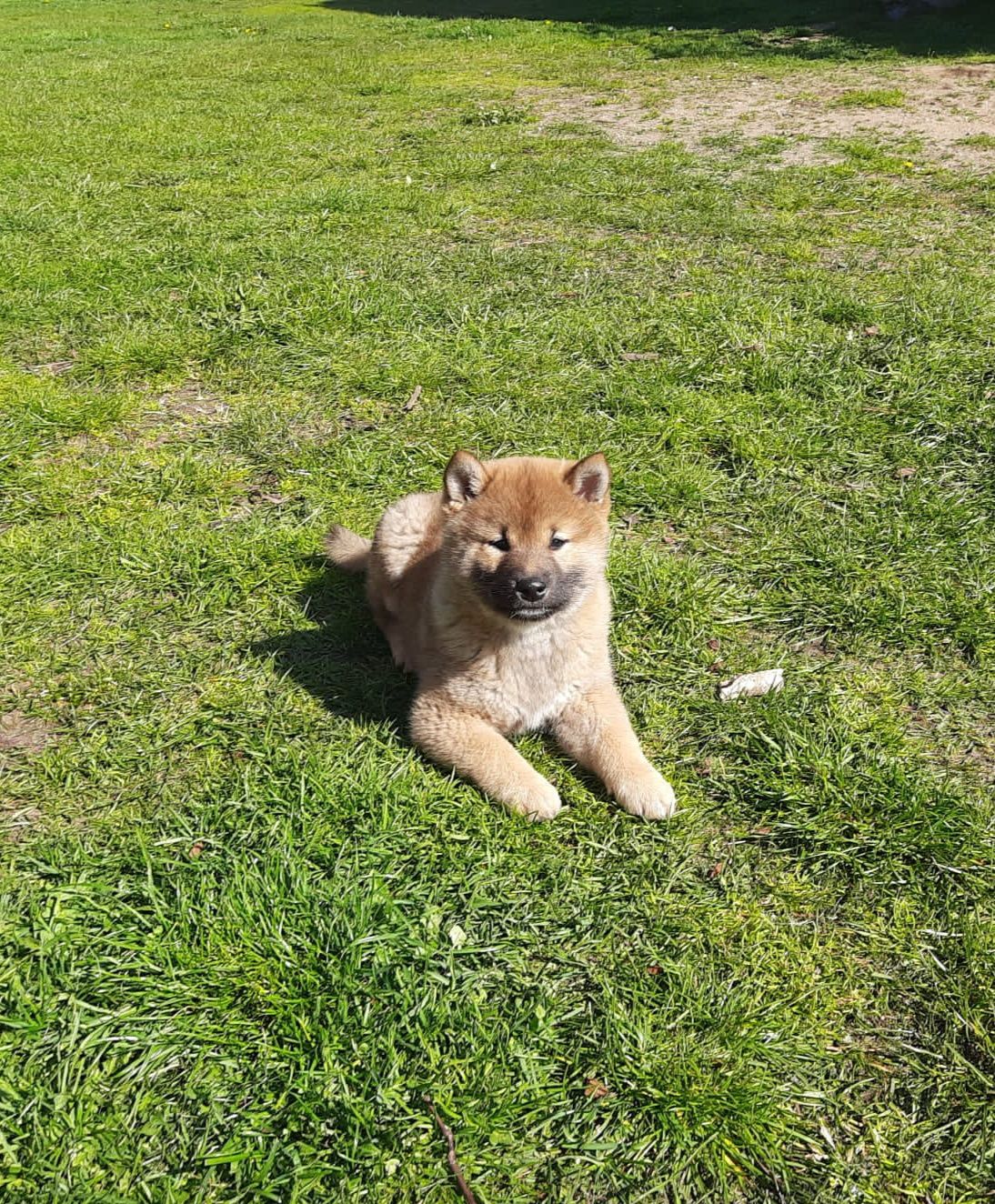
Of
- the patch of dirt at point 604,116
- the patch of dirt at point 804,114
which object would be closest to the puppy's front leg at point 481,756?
the patch of dirt at point 804,114

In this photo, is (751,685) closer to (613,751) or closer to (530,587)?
(613,751)

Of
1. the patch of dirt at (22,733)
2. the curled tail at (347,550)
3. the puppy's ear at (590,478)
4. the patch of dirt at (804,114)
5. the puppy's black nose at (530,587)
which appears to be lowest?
the patch of dirt at (22,733)

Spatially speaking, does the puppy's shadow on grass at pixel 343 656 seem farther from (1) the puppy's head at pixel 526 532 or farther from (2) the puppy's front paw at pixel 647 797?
(2) the puppy's front paw at pixel 647 797

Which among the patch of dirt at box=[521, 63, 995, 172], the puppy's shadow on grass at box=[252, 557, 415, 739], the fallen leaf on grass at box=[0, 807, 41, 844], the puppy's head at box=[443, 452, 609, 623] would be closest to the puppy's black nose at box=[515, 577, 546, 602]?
the puppy's head at box=[443, 452, 609, 623]

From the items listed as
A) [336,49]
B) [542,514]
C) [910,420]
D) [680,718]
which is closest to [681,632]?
[680,718]

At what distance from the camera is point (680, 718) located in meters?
3.21

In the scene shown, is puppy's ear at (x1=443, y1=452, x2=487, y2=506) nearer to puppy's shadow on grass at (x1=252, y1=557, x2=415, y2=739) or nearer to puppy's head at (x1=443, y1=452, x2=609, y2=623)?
puppy's head at (x1=443, y1=452, x2=609, y2=623)

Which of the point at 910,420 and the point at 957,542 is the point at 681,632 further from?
the point at 910,420

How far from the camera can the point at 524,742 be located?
3.12 metres

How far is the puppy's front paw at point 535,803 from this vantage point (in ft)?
9.07

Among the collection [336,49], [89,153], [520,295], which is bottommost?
[520,295]

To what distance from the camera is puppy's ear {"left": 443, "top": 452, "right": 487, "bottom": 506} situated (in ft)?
9.62

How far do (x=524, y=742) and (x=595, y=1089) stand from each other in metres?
1.22

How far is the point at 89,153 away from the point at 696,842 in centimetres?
1048
